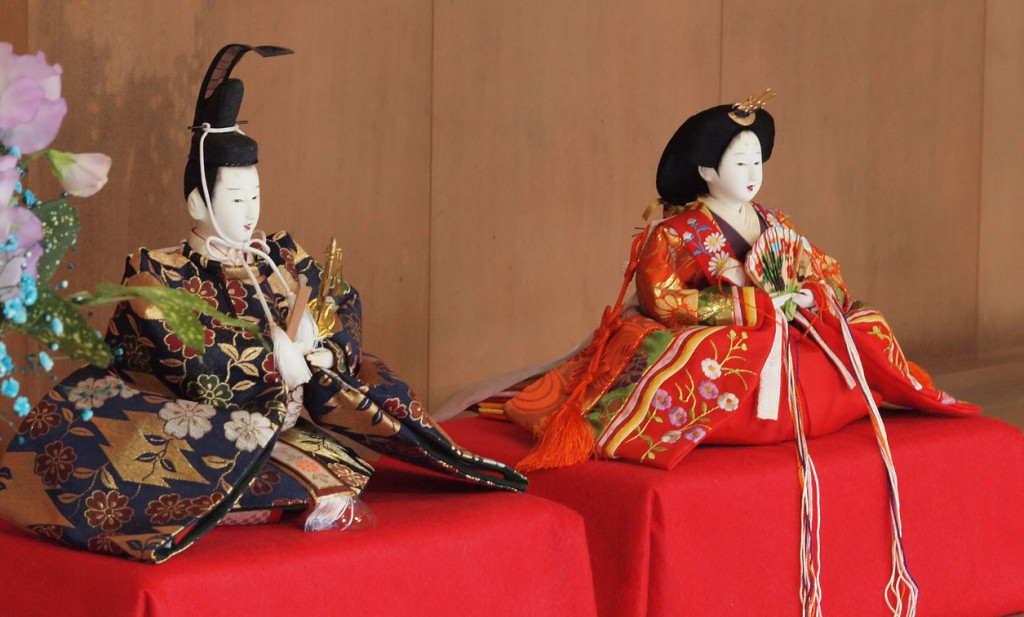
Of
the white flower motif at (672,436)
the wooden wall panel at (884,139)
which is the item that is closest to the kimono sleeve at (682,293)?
the white flower motif at (672,436)

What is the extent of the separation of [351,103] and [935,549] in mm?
2113

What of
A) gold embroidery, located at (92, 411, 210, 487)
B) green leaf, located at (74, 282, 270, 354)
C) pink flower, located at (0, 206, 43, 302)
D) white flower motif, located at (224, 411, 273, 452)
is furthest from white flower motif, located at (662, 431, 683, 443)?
pink flower, located at (0, 206, 43, 302)

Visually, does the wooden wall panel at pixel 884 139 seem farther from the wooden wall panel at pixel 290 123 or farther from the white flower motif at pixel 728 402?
the white flower motif at pixel 728 402

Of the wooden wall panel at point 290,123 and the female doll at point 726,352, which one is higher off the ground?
the wooden wall panel at point 290,123

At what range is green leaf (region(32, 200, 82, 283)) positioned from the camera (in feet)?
3.20

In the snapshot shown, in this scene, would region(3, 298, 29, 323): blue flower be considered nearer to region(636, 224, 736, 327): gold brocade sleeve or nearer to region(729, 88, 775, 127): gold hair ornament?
region(636, 224, 736, 327): gold brocade sleeve

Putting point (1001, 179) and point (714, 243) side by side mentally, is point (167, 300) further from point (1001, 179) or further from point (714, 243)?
point (1001, 179)

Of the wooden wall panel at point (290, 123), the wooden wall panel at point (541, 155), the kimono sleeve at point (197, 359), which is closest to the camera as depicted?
the kimono sleeve at point (197, 359)

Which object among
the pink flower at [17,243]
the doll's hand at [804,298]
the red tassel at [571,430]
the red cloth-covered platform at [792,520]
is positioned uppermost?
the pink flower at [17,243]

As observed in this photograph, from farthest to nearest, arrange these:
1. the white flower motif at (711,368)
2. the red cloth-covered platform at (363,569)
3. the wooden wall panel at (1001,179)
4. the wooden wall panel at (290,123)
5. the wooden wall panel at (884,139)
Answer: the wooden wall panel at (1001,179), the wooden wall panel at (884,139), the wooden wall panel at (290,123), the white flower motif at (711,368), the red cloth-covered platform at (363,569)

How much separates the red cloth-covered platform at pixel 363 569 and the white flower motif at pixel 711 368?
1.97 ft

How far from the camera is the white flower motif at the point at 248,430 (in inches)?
73.3

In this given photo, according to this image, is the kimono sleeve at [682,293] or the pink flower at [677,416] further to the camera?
the kimono sleeve at [682,293]

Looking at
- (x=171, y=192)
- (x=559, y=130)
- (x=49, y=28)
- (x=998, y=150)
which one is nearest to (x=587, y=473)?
(x=171, y=192)
